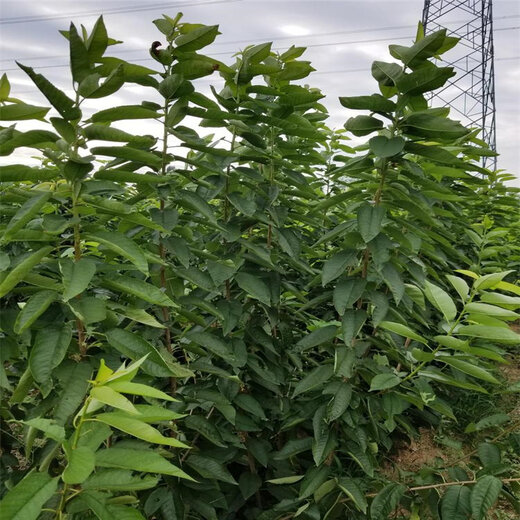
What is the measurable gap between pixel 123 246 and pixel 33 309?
28cm

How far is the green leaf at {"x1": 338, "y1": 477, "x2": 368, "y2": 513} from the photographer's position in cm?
184

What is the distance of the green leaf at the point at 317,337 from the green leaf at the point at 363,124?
764 millimetres

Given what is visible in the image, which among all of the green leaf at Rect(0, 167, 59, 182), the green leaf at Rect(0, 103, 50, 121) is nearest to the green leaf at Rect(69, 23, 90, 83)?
the green leaf at Rect(0, 103, 50, 121)

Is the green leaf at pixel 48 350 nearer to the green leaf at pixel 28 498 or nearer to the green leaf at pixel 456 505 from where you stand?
the green leaf at pixel 28 498

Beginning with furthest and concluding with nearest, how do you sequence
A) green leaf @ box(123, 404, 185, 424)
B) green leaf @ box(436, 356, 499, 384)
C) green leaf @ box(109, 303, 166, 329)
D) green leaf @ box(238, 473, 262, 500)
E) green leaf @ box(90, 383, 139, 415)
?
1. green leaf @ box(238, 473, 262, 500)
2. green leaf @ box(436, 356, 499, 384)
3. green leaf @ box(109, 303, 166, 329)
4. green leaf @ box(123, 404, 185, 424)
5. green leaf @ box(90, 383, 139, 415)

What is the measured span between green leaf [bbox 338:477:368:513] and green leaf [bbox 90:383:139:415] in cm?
131

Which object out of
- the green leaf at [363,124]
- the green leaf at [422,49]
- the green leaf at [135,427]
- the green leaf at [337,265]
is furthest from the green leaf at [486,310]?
the green leaf at [135,427]

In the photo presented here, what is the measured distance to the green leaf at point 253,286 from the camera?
1.90 m

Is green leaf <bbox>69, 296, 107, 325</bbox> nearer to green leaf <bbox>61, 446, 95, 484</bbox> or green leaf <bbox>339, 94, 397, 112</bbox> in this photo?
green leaf <bbox>61, 446, 95, 484</bbox>

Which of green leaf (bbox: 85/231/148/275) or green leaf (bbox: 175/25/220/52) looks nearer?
green leaf (bbox: 85/231/148/275)

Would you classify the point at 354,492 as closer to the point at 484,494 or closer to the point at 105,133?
the point at 484,494

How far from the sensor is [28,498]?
923 millimetres

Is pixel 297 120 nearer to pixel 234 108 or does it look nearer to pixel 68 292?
pixel 234 108

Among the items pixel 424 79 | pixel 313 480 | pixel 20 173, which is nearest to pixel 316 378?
pixel 313 480
